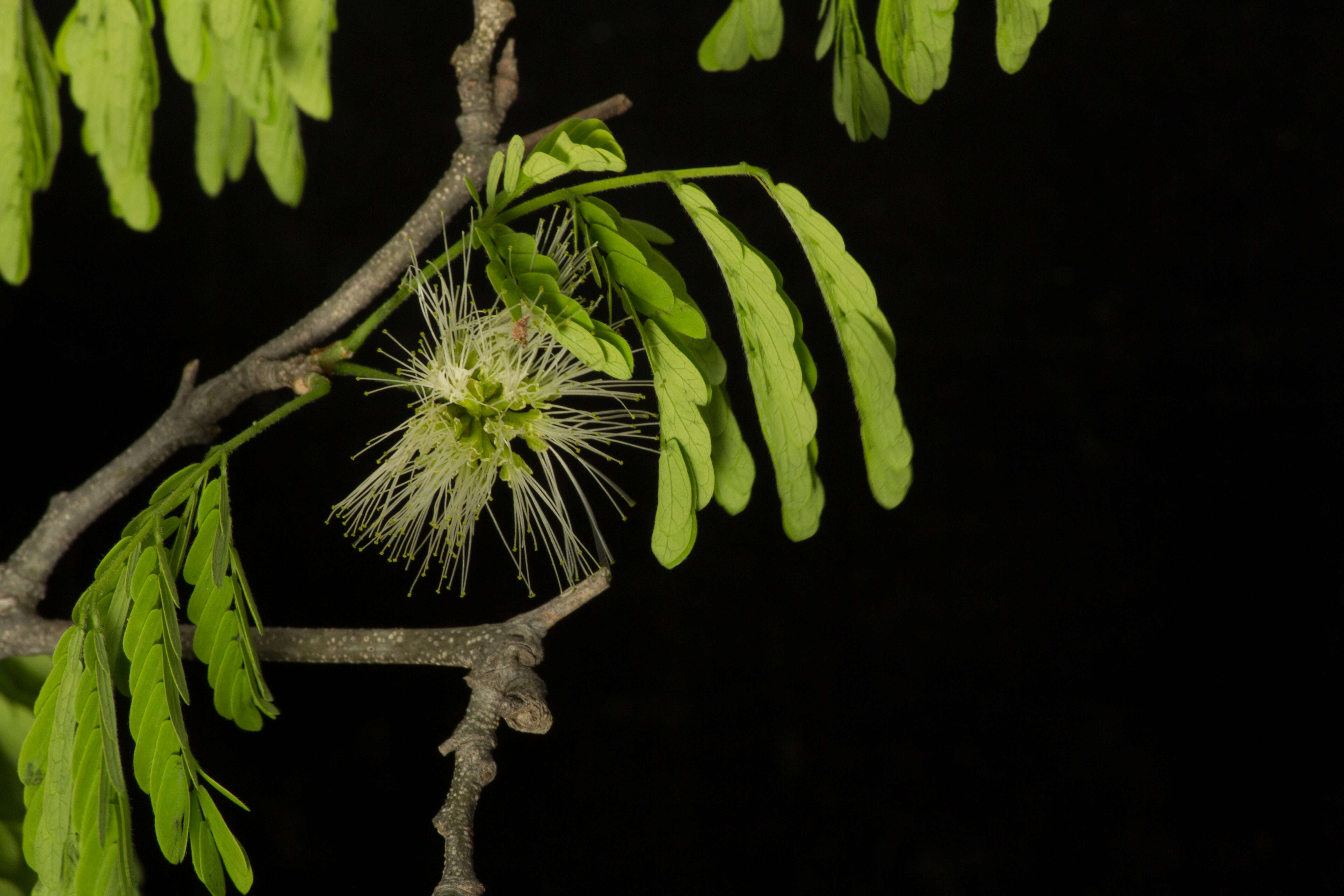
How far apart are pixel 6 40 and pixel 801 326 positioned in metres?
0.50

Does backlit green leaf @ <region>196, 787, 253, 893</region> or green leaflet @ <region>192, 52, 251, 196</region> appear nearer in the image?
backlit green leaf @ <region>196, 787, 253, 893</region>

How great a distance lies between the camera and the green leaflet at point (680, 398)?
2.12 ft

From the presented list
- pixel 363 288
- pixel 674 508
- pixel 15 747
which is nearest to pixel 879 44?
pixel 674 508

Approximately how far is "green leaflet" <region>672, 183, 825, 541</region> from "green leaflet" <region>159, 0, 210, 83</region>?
27 cm

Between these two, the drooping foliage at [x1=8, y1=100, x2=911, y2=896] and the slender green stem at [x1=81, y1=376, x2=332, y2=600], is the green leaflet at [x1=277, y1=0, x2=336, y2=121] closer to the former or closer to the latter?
the drooping foliage at [x1=8, y1=100, x2=911, y2=896]

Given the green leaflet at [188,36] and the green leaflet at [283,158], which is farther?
the green leaflet at [283,158]

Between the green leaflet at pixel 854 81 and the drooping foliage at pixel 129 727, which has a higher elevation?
the green leaflet at pixel 854 81

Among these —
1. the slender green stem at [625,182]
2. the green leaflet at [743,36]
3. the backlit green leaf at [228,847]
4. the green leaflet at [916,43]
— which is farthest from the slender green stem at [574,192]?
the backlit green leaf at [228,847]

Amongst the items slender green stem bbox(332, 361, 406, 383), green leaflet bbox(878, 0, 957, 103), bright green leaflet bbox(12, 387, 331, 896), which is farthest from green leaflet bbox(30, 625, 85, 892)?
green leaflet bbox(878, 0, 957, 103)

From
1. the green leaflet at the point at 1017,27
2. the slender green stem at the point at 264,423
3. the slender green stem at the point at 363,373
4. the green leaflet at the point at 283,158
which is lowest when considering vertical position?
the slender green stem at the point at 264,423

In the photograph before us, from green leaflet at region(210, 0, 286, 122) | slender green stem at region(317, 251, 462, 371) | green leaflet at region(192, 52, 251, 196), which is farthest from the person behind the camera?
green leaflet at region(192, 52, 251, 196)

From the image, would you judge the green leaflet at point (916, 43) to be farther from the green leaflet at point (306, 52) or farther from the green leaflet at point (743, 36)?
the green leaflet at point (306, 52)

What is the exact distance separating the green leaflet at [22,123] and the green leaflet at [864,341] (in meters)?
0.45

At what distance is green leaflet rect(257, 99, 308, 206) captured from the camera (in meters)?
0.82
